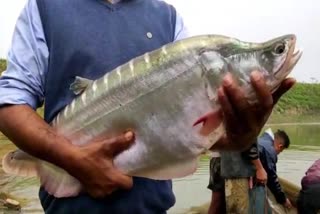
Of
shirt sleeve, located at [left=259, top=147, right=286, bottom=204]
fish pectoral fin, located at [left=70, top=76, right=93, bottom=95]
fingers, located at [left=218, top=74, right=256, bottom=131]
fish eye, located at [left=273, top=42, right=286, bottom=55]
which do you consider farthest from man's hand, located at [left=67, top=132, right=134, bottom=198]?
shirt sleeve, located at [left=259, top=147, right=286, bottom=204]

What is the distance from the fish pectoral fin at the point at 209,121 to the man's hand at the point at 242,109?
0.09 feet

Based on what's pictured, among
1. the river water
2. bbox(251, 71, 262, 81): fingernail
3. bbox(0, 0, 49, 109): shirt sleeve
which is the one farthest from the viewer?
the river water

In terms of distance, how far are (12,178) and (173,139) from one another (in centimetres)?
1454

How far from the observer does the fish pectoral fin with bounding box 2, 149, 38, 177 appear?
96.7 inches

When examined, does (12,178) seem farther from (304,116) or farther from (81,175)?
(304,116)

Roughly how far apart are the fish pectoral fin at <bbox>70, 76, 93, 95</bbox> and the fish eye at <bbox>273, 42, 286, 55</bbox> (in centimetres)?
73

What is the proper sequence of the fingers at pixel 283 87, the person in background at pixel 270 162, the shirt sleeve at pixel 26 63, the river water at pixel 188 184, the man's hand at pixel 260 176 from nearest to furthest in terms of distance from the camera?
the fingers at pixel 283 87, the shirt sleeve at pixel 26 63, the man's hand at pixel 260 176, the person in background at pixel 270 162, the river water at pixel 188 184

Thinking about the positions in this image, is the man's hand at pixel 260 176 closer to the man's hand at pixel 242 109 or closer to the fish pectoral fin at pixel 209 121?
the man's hand at pixel 242 109

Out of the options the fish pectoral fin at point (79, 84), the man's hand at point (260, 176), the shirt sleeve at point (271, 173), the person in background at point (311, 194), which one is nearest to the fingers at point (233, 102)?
the fish pectoral fin at point (79, 84)

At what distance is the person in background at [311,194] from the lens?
8.25 m

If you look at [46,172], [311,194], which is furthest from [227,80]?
[311,194]

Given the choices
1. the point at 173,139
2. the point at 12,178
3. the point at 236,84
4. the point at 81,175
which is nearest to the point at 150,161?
the point at 173,139

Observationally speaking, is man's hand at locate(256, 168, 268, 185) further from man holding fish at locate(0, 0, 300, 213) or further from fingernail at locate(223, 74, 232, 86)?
fingernail at locate(223, 74, 232, 86)

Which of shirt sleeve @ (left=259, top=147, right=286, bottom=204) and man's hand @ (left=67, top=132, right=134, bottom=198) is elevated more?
man's hand @ (left=67, top=132, right=134, bottom=198)
